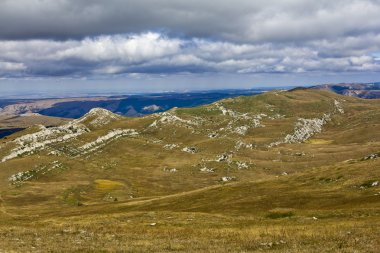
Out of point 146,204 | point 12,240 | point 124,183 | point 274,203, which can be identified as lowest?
point 124,183

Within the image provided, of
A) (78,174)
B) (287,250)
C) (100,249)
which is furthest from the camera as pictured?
(78,174)

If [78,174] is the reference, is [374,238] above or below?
above

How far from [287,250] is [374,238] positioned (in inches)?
338

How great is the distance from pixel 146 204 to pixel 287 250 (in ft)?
255

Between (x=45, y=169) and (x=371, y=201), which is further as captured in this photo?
(x=45, y=169)

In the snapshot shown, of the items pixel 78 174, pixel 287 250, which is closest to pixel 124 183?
pixel 78 174

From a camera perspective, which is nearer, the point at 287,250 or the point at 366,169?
the point at 287,250

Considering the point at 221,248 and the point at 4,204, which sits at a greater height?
the point at 221,248

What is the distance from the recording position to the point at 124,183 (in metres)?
181

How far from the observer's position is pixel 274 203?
255 feet

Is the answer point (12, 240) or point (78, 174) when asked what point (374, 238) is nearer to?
point (12, 240)

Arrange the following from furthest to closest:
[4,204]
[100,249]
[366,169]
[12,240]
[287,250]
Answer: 1. [4,204]
2. [366,169]
3. [12,240]
4. [100,249]
5. [287,250]

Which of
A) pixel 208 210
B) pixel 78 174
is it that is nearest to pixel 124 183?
pixel 78 174

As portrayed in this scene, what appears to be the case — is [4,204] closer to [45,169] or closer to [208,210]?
[45,169]
